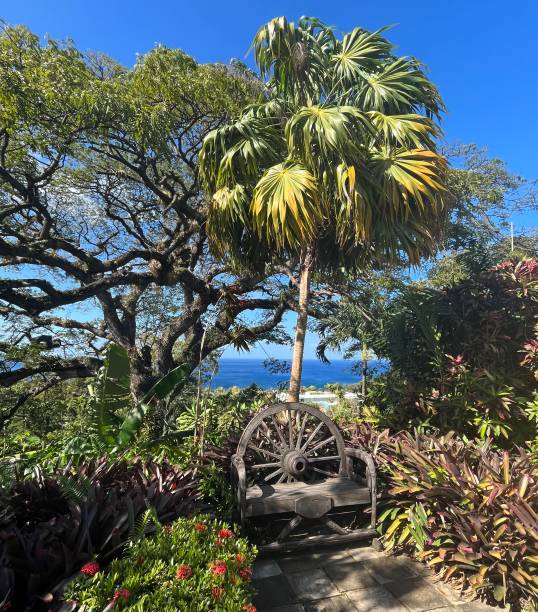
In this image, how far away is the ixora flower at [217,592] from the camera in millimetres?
2064

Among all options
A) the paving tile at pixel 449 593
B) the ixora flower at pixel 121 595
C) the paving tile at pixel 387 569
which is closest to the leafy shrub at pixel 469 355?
the paving tile at pixel 387 569

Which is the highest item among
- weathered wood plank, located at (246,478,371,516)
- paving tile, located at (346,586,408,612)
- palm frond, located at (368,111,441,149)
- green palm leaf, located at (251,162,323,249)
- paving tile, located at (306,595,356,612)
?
palm frond, located at (368,111,441,149)

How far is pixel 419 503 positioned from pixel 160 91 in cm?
827

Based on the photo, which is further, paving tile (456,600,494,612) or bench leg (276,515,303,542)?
bench leg (276,515,303,542)

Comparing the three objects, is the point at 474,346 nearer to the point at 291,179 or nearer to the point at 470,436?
the point at 470,436

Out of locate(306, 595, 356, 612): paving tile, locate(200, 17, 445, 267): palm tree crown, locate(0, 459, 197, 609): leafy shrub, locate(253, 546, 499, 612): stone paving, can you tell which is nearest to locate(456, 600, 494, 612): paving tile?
locate(253, 546, 499, 612): stone paving

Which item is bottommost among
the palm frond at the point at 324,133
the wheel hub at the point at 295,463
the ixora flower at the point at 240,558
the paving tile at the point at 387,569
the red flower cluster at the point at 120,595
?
the paving tile at the point at 387,569

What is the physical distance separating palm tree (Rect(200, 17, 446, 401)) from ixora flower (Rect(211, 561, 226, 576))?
252 cm

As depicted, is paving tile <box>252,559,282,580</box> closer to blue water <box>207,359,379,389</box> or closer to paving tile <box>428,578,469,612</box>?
paving tile <box>428,578,469,612</box>

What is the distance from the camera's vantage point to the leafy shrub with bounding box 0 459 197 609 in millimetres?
2309

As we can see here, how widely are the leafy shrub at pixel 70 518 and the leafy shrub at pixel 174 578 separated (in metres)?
0.29

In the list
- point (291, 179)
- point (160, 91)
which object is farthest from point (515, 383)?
point (160, 91)

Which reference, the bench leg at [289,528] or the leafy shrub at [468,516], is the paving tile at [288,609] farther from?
the leafy shrub at [468,516]

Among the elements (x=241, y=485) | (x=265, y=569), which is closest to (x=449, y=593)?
(x=265, y=569)
